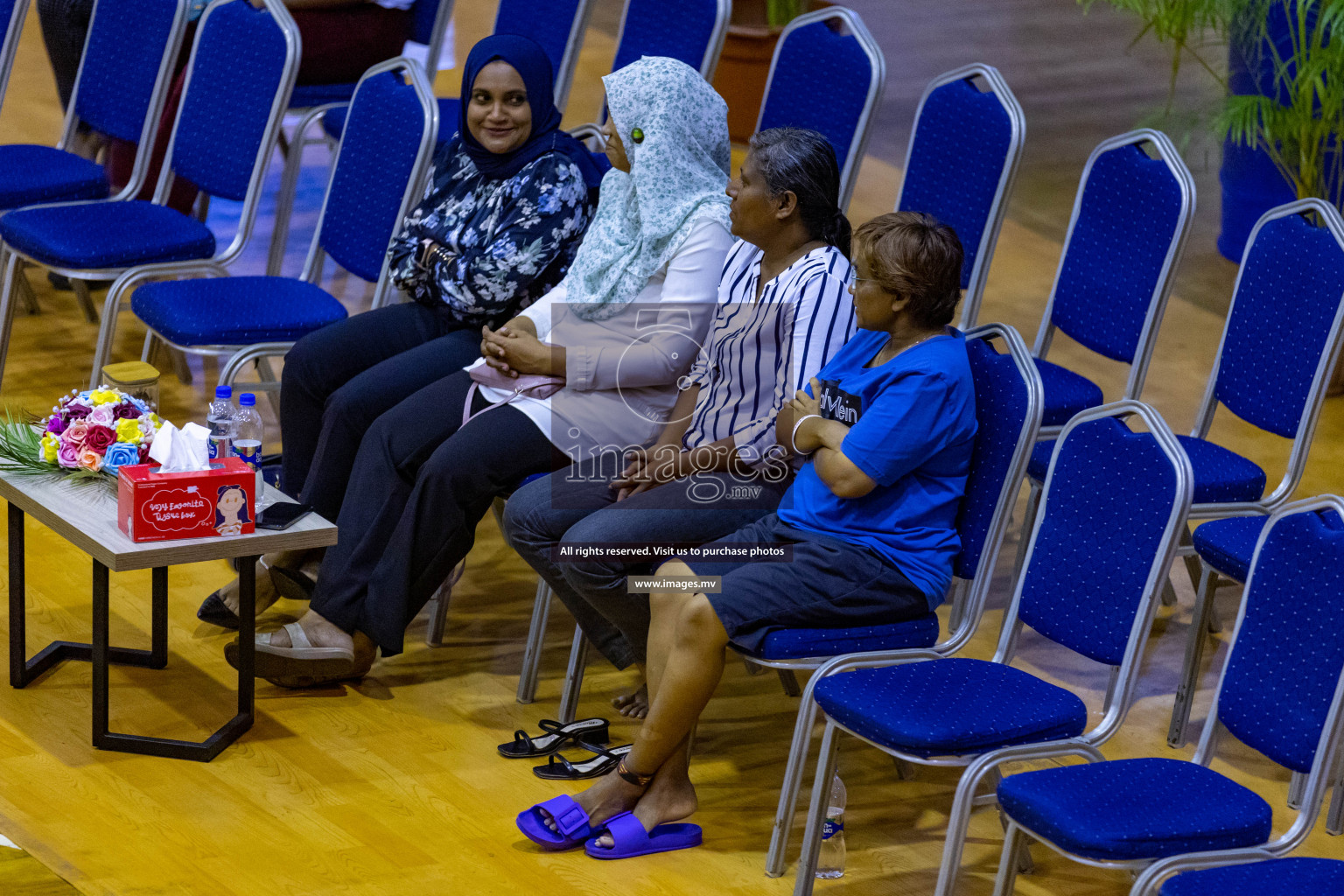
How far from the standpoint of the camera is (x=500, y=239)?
378 cm

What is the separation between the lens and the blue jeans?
10.7 ft

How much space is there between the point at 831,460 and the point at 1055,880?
861 mm

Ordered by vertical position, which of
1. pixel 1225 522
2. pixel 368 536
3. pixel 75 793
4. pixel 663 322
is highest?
pixel 663 322

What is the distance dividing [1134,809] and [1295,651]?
0.36 m

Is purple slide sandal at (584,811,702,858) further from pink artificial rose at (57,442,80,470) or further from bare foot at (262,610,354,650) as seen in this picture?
pink artificial rose at (57,442,80,470)

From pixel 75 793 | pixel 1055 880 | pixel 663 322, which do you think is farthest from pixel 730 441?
pixel 75 793

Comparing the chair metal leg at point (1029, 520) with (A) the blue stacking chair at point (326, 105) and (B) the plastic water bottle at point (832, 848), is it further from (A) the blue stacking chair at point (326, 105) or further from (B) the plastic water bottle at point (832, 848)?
(A) the blue stacking chair at point (326, 105)

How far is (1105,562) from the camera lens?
2.85 m

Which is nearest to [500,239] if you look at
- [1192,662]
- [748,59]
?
[1192,662]

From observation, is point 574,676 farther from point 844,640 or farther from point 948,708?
point 948,708

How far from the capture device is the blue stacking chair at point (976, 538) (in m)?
2.98

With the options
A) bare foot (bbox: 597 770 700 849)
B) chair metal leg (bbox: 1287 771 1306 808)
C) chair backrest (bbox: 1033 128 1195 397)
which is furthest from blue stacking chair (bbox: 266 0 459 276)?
chair metal leg (bbox: 1287 771 1306 808)

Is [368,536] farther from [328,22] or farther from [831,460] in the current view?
[328,22]

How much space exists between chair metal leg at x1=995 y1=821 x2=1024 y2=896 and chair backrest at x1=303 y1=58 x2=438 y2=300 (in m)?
2.29
